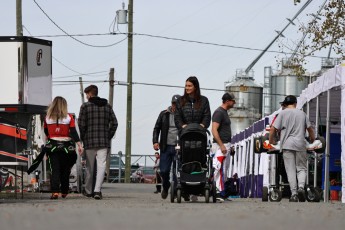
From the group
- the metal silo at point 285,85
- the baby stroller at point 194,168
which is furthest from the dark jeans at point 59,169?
the metal silo at point 285,85

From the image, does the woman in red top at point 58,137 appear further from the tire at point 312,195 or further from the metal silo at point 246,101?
the metal silo at point 246,101

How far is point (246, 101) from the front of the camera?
77812 millimetres

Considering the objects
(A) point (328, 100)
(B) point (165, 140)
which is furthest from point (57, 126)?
(A) point (328, 100)

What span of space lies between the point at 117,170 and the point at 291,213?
49.7 metres

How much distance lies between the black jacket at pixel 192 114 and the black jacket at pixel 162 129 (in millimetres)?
2380

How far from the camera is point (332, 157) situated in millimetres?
24031

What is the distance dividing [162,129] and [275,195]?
2.10 metres

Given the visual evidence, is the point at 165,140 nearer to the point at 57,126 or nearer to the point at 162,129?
the point at 162,129

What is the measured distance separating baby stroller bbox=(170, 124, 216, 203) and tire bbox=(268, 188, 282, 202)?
2.57 metres

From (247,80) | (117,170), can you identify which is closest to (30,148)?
(117,170)

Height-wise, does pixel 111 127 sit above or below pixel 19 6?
below

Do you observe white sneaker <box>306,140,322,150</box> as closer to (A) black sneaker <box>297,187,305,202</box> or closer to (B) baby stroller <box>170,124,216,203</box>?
(A) black sneaker <box>297,187,305,202</box>

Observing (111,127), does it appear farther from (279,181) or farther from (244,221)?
(244,221)

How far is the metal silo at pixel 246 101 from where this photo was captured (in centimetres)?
7706
